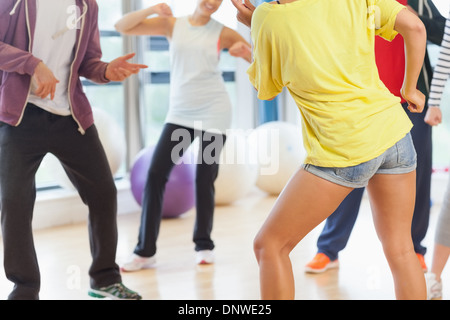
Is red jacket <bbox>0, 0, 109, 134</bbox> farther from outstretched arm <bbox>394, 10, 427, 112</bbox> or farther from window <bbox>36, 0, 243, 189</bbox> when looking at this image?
window <bbox>36, 0, 243, 189</bbox>

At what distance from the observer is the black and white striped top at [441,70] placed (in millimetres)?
2384

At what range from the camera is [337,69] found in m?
1.61

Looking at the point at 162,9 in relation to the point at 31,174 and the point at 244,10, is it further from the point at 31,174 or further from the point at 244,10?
A: the point at 244,10

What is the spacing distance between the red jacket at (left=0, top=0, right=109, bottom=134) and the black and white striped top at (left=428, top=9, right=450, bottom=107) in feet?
4.09

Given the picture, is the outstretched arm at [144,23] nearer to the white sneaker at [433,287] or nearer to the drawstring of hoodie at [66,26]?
the drawstring of hoodie at [66,26]

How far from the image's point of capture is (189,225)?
4227 millimetres

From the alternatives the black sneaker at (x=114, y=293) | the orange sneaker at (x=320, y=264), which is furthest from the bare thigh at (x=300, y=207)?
the orange sneaker at (x=320, y=264)

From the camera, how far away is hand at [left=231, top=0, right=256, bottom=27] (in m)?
1.76

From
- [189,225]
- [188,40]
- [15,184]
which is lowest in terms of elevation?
[189,225]

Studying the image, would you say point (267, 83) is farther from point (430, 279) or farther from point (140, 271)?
point (140, 271)

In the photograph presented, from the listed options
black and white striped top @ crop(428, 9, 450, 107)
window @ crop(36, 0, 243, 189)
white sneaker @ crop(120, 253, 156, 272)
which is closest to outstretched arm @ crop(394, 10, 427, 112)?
black and white striped top @ crop(428, 9, 450, 107)

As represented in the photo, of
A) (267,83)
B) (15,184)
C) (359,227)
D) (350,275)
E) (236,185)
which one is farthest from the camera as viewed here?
(236,185)
